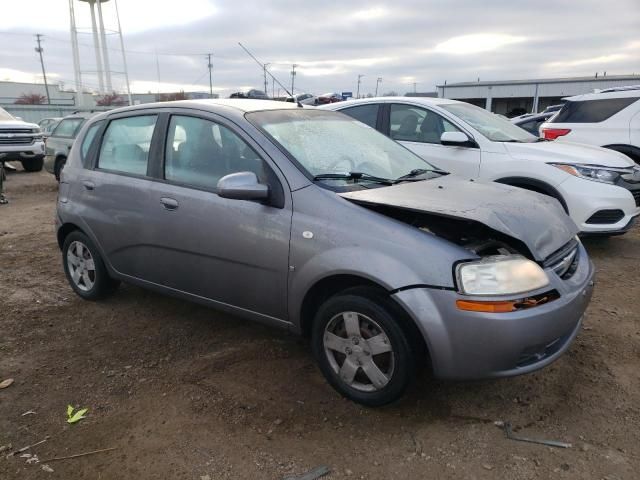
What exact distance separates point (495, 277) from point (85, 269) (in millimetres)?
3513

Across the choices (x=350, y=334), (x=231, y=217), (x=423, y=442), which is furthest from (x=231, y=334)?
(x=423, y=442)

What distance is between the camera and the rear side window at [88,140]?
14.1ft

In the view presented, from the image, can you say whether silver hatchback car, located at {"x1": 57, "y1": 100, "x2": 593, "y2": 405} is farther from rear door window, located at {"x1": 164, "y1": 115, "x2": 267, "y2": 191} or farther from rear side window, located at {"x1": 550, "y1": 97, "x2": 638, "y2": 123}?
rear side window, located at {"x1": 550, "y1": 97, "x2": 638, "y2": 123}

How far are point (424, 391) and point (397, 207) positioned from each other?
117cm

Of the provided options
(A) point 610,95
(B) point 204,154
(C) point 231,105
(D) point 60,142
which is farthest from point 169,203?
(D) point 60,142

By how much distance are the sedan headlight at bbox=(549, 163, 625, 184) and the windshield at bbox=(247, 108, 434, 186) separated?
232cm

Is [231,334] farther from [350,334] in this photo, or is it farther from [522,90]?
[522,90]

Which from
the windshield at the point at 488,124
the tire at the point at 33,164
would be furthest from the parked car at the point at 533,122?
A: the tire at the point at 33,164

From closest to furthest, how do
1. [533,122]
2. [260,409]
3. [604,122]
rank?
[260,409]
[604,122]
[533,122]

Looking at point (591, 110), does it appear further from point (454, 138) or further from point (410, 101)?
point (454, 138)

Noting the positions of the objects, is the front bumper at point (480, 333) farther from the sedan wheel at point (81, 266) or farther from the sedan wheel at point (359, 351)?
the sedan wheel at point (81, 266)

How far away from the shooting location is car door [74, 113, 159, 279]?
3734 millimetres

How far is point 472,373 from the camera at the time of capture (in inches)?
99.9

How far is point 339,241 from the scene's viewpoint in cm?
275
